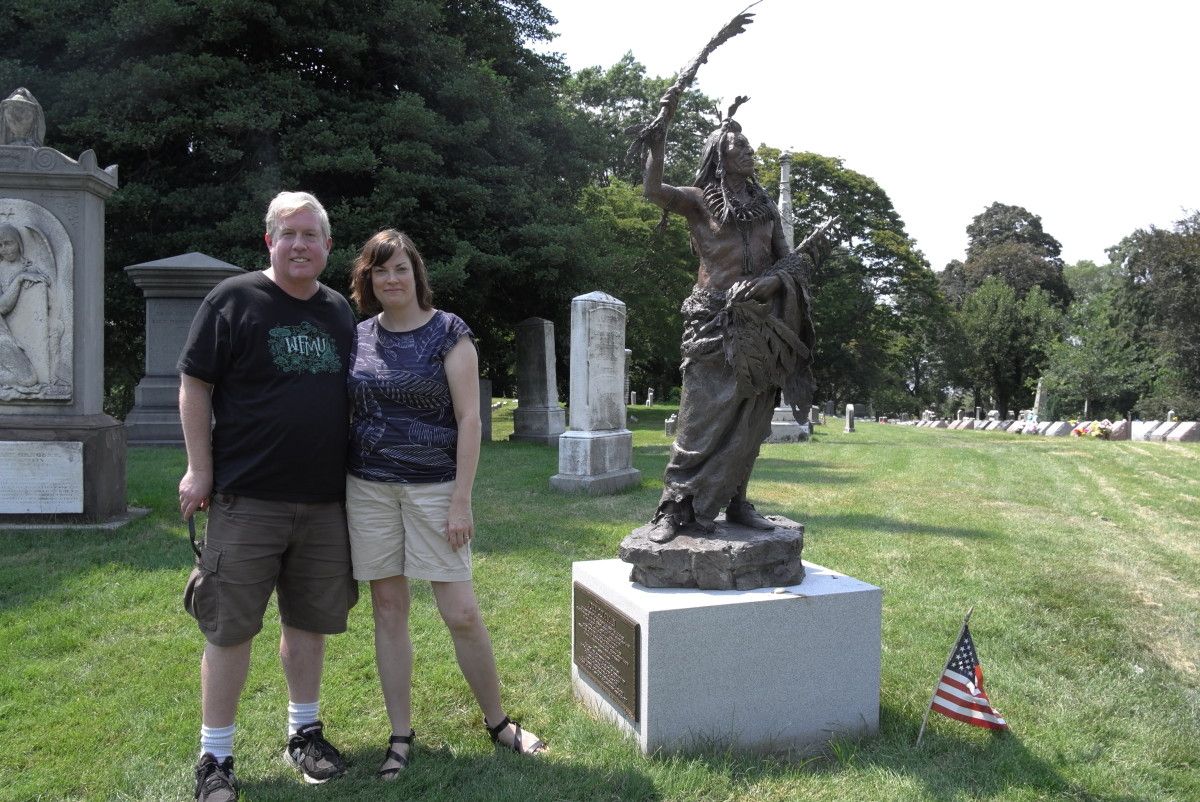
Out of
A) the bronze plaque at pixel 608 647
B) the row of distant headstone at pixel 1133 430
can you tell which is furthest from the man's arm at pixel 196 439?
the row of distant headstone at pixel 1133 430

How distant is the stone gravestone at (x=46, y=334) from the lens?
6.46 metres

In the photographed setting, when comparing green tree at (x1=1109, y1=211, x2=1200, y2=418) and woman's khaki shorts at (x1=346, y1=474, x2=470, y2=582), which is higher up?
green tree at (x1=1109, y1=211, x2=1200, y2=418)

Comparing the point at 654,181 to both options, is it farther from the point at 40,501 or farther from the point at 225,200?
the point at 225,200

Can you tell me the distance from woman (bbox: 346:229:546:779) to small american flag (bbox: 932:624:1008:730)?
202 centimetres

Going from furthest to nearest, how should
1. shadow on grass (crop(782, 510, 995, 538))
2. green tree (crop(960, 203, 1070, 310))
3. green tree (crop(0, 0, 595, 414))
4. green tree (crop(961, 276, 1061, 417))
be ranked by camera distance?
1. green tree (crop(960, 203, 1070, 310))
2. green tree (crop(961, 276, 1061, 417))
3. green tree (crop(0, 0, 595, 414))
4. shadow on grass (crop(782, 510, 995, 538))

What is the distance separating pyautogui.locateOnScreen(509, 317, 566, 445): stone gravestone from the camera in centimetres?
1545

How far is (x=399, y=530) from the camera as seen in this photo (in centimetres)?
307

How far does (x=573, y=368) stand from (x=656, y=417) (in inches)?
691

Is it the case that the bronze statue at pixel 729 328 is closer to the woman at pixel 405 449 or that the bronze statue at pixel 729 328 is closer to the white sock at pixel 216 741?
the woman at pixel 405 449

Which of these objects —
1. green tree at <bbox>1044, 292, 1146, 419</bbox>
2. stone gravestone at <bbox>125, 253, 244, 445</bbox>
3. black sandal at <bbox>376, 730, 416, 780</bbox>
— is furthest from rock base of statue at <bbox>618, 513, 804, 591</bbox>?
green tree at <bbox>1044, 292, 1146, 419</bbox>

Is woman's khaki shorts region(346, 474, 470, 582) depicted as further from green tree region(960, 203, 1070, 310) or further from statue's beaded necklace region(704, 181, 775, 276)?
green tree region(960, 203, 1070, 310)

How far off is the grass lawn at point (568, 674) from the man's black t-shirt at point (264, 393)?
116cm

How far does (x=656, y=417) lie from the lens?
27281 millimetres

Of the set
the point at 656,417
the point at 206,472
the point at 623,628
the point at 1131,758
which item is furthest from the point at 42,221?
the point at 656,417
